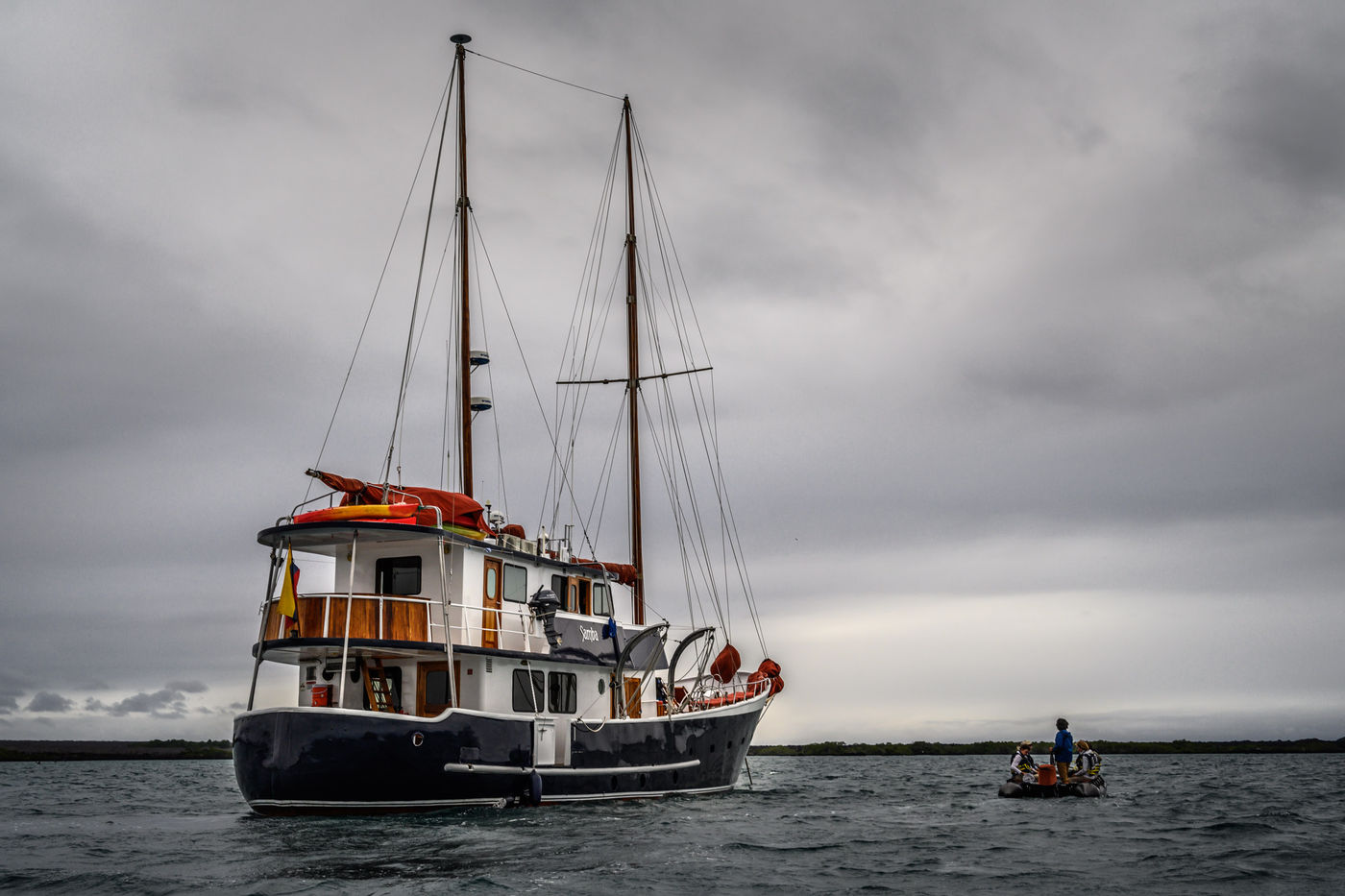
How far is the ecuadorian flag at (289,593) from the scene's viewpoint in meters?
22.0

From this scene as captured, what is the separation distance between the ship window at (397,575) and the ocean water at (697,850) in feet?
16.4

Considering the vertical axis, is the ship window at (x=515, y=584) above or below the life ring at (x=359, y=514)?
below

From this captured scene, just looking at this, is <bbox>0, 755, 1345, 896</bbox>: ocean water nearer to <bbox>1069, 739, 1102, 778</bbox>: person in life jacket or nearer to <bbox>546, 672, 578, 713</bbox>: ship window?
<bbox>1069, 739, 1102, 778</bbox>: person in life jacket

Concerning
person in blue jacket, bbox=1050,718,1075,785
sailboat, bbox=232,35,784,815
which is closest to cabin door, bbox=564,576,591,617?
sailboat, bbox=232,35,784,815

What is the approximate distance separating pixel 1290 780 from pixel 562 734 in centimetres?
3873

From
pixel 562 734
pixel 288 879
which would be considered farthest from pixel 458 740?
pixel 288 879

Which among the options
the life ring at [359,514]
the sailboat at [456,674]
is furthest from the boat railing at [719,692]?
the life ring at [359,514]

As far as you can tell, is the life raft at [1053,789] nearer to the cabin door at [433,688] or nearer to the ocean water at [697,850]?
the ocean water at [697,850]

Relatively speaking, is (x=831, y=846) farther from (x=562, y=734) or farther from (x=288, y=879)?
(x=288, y=879)

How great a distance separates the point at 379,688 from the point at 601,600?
24.2 ft

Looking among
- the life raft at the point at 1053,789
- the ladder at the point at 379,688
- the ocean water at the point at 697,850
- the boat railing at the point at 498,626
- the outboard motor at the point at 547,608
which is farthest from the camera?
the life raft at the point at 1053,789

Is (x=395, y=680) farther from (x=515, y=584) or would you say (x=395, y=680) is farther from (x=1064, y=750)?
(x=1064, y=750)

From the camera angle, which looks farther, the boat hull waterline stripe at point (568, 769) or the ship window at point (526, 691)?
the ship window at point (526, 691)

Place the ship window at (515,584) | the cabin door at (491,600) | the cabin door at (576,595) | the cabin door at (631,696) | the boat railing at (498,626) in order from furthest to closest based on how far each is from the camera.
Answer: the cabin door at (631,696)
the cabin door at (576,595)
the ship window at (515,584)
the cabin door at (491,600)
the boat railing at (498,626)
